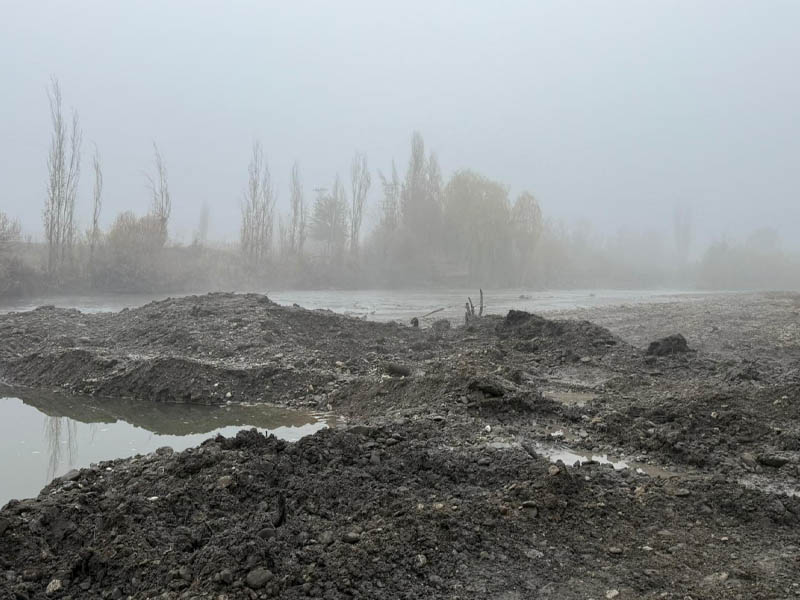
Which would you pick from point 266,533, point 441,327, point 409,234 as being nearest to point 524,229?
point 409,234

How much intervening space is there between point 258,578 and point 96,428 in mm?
6097

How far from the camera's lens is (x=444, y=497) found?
5152 millimetres

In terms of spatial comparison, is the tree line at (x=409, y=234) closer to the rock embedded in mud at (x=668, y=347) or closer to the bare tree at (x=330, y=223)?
the bare tree at (x=330, y=223)

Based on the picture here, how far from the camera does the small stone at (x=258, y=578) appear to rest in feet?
12.1

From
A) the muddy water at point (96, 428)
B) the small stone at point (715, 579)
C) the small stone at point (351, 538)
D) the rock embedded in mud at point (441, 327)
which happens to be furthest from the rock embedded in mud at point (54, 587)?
the rock embedded in mud at point (441, 327)

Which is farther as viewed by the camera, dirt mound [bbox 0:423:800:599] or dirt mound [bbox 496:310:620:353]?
dirt mound [bbox 496:310:620:353]

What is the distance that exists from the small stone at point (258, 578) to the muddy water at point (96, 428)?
12.1 feet

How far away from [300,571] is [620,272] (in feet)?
250

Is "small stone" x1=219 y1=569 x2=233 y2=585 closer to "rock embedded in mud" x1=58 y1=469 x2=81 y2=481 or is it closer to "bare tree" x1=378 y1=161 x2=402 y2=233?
"rock embedded in mud" x1=58 y1=469 x2=81 y2=481

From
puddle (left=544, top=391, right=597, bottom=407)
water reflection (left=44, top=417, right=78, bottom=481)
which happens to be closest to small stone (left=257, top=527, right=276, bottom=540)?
water reflection (left=44, top=417, right=78, bottom=481)

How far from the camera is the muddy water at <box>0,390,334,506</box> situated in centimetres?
715

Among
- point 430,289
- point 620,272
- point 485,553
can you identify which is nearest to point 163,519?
point 485,553

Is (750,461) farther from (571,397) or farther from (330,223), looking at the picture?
(330,223)

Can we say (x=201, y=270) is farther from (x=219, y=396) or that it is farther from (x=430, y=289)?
(x=219, y=396)
